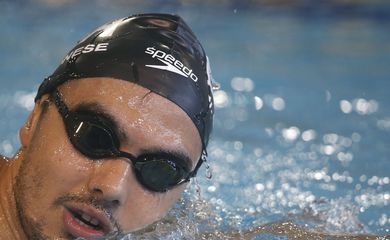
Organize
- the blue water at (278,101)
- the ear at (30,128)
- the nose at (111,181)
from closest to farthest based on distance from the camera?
the nose at (111,181) < the ear at (30,128) < the blue water at (278,101)

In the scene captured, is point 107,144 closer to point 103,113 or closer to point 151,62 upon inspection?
point 103,113

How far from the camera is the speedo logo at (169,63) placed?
6.53 feet

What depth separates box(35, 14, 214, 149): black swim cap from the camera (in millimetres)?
1911

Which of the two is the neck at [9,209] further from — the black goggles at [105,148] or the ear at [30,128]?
the black goggles at [105,148]

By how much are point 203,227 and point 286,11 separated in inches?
118

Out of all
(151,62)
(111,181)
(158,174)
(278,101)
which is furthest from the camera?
(278,101)

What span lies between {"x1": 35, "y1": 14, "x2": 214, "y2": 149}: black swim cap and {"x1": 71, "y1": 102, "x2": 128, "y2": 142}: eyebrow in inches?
4.5

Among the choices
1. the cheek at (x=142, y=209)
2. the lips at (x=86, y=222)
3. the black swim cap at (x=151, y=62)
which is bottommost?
the lips at (x=86, y=222)

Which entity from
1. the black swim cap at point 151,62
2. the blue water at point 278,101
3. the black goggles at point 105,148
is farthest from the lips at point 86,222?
the blue water at point 278,101

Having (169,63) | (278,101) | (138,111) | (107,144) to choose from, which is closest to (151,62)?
(169,63)

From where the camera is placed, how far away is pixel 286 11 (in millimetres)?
5293

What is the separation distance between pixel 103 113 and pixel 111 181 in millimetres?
182

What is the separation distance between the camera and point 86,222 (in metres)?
1.75

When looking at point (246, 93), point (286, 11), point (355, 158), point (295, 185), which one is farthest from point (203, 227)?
point (286, 11)
